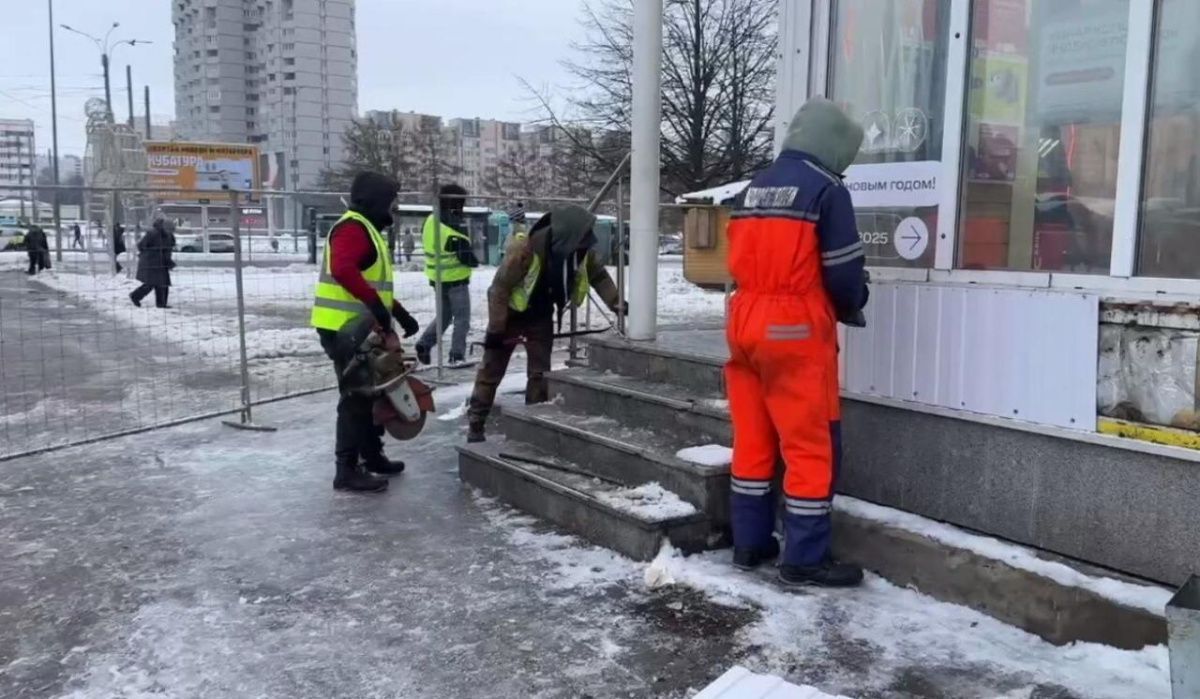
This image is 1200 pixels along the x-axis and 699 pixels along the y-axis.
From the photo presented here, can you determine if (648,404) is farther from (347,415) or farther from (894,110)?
(894,110)

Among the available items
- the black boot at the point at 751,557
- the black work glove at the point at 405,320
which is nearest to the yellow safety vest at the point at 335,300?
the black work glove at the point at 405,320

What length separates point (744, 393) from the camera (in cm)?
414

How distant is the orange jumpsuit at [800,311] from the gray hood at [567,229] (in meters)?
2.23

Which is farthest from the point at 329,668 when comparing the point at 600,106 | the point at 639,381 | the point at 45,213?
the point at 600,106

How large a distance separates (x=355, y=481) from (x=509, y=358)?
53.3 inches

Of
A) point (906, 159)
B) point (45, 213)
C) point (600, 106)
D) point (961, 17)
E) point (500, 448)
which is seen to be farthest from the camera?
point (600, 106)

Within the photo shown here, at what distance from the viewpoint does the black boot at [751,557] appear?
4230 millimetres

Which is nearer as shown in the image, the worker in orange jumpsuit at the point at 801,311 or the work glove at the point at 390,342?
the worker in orange jumpsuit at the point at 801,311

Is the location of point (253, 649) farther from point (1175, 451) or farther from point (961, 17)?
point (961, 17)

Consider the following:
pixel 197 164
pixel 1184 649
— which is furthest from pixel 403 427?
pixel 197 164

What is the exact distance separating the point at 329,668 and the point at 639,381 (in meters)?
2.90

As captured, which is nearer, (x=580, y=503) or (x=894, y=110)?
(x=894, y=110)

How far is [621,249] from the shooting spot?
795 centimetres

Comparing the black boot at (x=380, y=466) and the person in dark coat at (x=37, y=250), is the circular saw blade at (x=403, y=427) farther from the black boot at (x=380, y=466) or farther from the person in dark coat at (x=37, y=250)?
the person in dark coat at (x=37, y=250)
